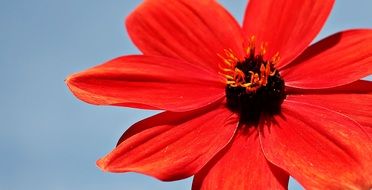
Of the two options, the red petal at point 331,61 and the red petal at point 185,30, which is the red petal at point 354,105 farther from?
the red petal at point 185,30

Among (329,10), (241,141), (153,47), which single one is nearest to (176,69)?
(153,47)

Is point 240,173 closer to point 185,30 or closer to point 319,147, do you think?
point 319,147

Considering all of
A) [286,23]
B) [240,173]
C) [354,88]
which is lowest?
[240,173]

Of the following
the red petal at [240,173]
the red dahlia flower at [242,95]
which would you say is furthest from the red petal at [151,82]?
the red petal at [240,173]

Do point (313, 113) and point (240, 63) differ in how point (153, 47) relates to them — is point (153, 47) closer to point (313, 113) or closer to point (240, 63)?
point (240, 63)

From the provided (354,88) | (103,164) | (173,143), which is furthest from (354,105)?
(103,164)

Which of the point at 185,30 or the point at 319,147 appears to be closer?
the point at 319,147

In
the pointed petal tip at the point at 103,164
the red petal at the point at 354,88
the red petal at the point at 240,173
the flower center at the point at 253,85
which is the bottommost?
the red petal at the point at 240,173
